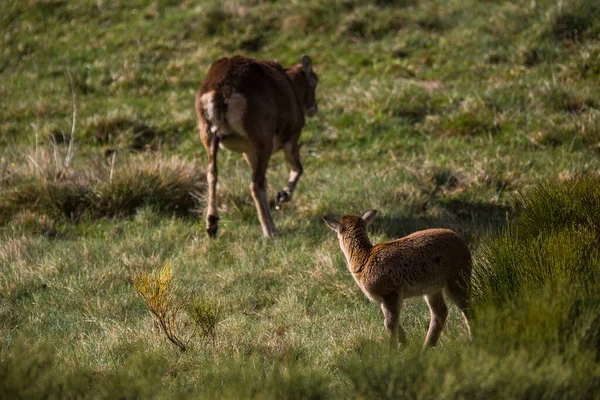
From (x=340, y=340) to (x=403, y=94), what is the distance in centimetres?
767

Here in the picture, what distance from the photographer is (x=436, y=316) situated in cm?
533

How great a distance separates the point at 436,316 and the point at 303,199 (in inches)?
166

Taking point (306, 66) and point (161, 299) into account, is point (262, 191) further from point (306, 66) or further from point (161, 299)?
point (161, 299)

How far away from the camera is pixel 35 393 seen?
11.9ft

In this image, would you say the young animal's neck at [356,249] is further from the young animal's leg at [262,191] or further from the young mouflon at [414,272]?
the young animal's leg at [262,191]

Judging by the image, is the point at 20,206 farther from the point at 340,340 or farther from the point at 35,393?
the point at 35,393

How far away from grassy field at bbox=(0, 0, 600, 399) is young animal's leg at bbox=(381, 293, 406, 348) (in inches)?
4.1

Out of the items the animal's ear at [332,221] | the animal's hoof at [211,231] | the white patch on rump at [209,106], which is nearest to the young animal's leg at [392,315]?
the animal's ear at [332,221]

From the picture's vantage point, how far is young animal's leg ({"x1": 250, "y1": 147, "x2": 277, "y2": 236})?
27.5 feet

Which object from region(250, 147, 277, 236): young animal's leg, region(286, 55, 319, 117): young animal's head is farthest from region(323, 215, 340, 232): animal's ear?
region(286, 55, 319, 117): young animal's head

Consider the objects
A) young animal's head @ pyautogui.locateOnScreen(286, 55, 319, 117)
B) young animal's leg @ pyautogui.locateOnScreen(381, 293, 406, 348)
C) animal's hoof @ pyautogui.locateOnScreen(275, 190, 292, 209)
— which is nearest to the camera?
young animal's leg @ pyautogui.locateOnScreen(381, 293, 406, 348)

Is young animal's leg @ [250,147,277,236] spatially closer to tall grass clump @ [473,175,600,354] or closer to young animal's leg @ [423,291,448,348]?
tall grass clump @ [473,175,600,354]

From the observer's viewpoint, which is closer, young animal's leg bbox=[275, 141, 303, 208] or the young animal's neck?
the young animal's neck

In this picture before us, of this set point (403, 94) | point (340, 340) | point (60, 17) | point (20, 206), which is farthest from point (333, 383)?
point (60, 17)
